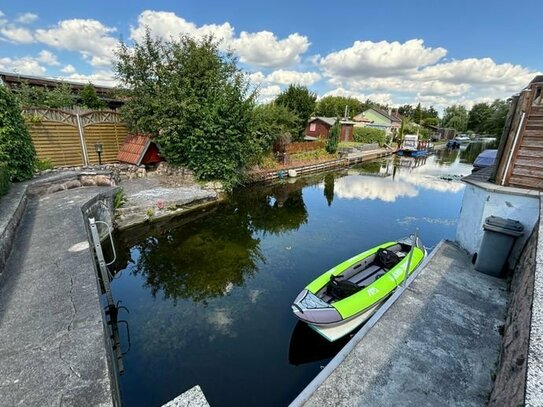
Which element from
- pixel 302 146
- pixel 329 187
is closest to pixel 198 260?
pixel 329 187

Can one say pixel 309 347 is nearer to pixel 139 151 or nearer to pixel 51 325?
pixel 51 325

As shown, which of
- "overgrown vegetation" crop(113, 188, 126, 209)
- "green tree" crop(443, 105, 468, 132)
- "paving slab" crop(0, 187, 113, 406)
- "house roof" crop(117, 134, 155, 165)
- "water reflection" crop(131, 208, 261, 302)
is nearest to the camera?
"paving slab" crop(0, 187, 113, 406)

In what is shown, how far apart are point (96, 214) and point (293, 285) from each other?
5985mm

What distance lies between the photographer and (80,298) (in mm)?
3861

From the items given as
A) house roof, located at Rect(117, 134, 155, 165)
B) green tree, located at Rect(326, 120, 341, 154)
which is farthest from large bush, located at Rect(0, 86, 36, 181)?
green tree, located at Rect(326, 120, 341, 154)

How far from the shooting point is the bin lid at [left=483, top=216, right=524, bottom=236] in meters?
5.17

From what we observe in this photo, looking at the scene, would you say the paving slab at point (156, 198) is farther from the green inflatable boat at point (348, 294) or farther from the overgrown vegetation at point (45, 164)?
the green inflatable boat at point (348, 294)

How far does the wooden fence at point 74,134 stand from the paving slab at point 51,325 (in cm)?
686

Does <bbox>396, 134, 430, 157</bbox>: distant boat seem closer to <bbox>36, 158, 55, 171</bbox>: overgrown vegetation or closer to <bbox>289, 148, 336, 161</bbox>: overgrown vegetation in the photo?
<bbox>289, 148, 336, 161</bbox>: overgrown vegetation

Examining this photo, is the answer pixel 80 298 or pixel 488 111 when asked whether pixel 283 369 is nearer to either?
pixel 80 298

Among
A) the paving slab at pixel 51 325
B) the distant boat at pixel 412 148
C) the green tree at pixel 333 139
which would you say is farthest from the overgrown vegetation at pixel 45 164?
the distant boat at pixel 412 148

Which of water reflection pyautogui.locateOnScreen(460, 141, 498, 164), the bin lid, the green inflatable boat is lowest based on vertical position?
water reflection pyautogui.locateOnScreen(460, 141, 498, 164)

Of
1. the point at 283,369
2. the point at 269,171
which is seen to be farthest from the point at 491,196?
the point at 269,171

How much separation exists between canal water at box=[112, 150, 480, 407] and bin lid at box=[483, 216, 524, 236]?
366 cm
